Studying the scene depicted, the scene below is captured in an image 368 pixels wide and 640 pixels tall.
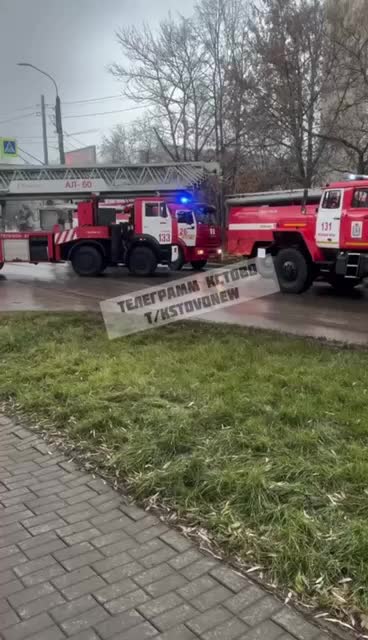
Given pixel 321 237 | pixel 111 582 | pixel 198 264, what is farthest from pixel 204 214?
pixel 111 582

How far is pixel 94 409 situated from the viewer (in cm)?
466

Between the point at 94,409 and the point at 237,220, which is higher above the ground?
the point at 237,220

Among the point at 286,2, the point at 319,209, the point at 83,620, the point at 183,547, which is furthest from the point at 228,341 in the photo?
the point at 286,2

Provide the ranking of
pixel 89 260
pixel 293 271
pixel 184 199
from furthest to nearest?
pixel 184 199 → pixel 89 260 → pixel 293 271

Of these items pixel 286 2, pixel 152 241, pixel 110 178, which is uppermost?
pixel 286 2

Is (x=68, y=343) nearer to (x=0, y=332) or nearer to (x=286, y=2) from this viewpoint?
(x=0, y=332)

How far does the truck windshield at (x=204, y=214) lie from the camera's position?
18.9 metres

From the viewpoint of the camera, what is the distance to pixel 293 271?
44.0 feet

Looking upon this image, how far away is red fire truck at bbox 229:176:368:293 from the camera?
12016 millimetres

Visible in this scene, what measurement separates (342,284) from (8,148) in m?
27.3

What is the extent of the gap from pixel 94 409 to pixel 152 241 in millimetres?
13500

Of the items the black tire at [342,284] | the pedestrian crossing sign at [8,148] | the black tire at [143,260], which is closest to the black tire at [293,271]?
the black tire at [342,284]

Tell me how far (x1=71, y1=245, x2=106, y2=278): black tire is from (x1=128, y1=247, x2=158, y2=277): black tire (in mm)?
1075

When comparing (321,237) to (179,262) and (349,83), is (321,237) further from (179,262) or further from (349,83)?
(349,83)
